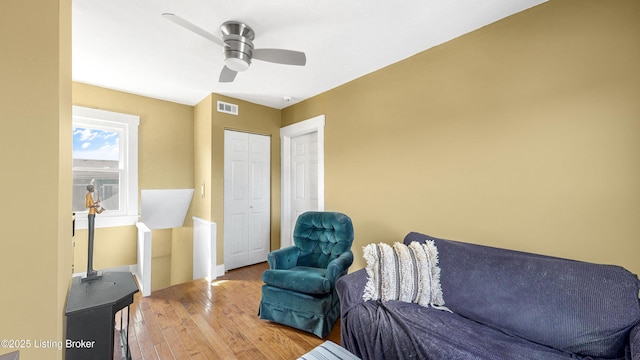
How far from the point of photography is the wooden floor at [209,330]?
5.99ft

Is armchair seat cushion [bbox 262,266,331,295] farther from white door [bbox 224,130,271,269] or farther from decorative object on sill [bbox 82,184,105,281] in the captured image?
white door [bbox 224,130,271,269]

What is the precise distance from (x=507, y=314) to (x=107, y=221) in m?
4.21

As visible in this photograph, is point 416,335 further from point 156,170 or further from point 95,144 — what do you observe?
point 95,144

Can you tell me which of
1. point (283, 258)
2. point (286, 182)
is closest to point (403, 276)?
point (283, 258)

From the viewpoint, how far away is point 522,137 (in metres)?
1.79

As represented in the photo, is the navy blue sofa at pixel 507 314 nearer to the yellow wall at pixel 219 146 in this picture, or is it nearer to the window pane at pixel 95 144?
the yellow wall at pixel 219 146

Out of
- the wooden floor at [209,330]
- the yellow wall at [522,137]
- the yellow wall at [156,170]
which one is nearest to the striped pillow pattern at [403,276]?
the yellow wall at [522,137]

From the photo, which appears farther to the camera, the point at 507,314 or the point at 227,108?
the point at 227,108

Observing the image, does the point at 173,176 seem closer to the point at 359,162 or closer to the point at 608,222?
the point at 359,162

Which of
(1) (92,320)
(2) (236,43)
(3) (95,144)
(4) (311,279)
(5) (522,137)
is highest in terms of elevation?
(2) (236,43)

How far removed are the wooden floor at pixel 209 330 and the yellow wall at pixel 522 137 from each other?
1.36m

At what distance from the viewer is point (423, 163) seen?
2.32 m

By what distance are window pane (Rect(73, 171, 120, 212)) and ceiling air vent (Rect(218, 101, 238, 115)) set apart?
1.63m

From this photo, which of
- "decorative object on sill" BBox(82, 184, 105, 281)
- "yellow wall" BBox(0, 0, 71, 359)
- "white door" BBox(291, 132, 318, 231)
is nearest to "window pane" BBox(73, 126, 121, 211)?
"decorative object on sill" BBox(82, 184, 105, 281)
